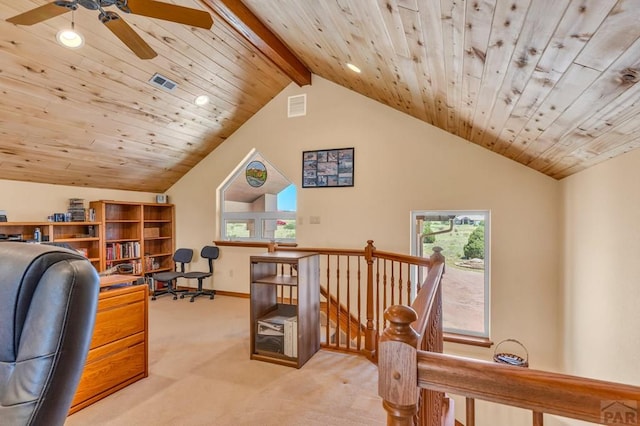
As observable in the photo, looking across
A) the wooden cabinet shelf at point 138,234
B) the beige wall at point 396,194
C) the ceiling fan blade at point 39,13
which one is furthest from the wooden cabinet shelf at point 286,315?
the wooden cabinet shelf at point 138,234

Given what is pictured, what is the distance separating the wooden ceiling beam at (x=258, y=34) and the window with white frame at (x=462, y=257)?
8.00ft

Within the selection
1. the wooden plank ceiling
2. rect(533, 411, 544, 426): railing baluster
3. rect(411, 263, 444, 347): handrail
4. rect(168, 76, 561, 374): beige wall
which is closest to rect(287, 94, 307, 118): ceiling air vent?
rect(168, 76, 561, 374): beige wall

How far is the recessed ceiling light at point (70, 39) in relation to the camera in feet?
8.72

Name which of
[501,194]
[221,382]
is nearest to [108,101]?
[221,382]

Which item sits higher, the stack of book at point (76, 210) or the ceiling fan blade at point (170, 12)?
the ceiling fan blade at point (170, 12)

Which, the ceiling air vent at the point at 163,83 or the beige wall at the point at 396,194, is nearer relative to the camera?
A: the ceiling air vent at the point at 163,83

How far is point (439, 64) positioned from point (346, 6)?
70cm

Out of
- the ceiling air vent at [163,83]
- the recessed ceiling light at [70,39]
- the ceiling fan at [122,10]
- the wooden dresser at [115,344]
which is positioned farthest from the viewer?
the ceiling air vent at [163,83]

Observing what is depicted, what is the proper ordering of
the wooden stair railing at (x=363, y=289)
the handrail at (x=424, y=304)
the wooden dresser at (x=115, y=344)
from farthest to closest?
the wooden stair railing at (x=363, y=289) → the wooden dresser at (x=115, y=344) → the handrail at (x=424, y=304)

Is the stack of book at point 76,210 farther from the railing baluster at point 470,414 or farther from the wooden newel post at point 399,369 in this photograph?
the railing baluster at point 470,414

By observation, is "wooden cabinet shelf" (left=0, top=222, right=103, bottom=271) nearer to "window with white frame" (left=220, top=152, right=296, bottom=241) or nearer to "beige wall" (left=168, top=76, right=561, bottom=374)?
"beige wall" (left=168, top=76, right=561, bottom=374)

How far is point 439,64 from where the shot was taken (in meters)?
2.11

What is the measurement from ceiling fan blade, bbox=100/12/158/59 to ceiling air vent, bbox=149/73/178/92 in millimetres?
1402

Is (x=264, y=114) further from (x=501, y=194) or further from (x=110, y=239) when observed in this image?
(x=501, y=194)
